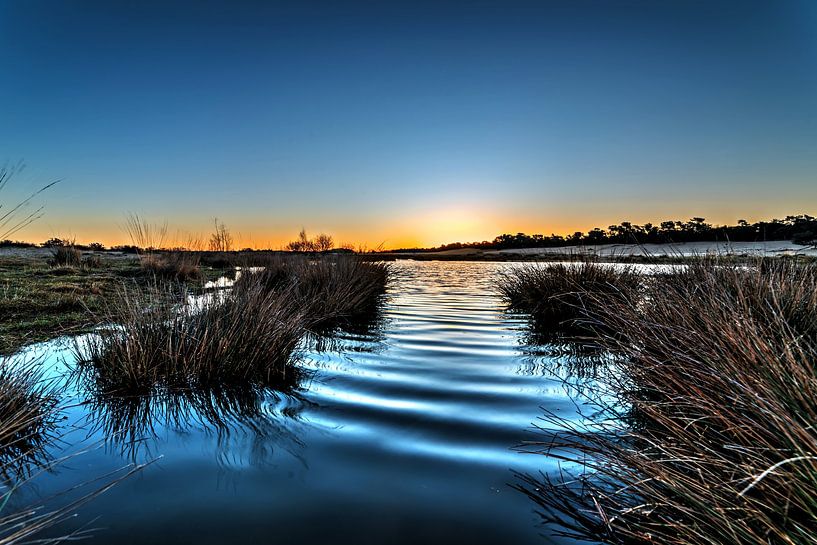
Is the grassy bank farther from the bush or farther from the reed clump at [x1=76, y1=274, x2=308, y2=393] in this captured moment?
the bush

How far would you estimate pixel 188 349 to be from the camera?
172 inches

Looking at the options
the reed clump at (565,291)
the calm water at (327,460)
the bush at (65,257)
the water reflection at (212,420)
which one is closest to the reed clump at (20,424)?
the calm water at (327,460)

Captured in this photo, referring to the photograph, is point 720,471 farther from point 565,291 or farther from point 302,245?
point 302,245

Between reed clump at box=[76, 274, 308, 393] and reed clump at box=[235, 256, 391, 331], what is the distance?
151 centimetres

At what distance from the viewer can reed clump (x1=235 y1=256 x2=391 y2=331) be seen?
27.3 feet

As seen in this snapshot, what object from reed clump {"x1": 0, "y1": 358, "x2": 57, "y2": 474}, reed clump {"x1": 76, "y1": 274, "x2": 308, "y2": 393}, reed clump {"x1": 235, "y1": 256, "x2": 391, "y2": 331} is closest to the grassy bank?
reed clump {"x1": 76, "y1": 274, "x2": 308, "y2": 393}

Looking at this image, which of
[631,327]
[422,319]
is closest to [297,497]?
[631,327]

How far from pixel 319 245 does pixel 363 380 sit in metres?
16.2

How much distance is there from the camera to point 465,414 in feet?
12.3

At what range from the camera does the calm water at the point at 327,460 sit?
2.19 metres

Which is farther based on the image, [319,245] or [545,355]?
[319,245]

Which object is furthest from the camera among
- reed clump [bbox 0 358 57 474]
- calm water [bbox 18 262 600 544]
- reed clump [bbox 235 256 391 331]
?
reed clump [bbox 235 256 391 331]

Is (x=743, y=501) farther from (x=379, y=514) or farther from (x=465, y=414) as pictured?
(x=465, y=414)

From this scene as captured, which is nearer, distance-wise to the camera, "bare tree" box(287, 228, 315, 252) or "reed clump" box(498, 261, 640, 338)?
"reed clump" box(498, 261, 640, 338)
